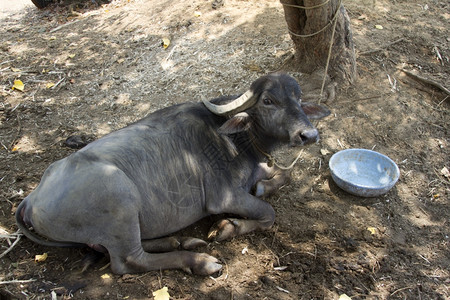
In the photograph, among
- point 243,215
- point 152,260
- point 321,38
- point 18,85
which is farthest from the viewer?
point 18,85

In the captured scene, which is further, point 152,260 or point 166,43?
point 166,43

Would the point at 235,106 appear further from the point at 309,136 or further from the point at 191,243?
the point at 191,243

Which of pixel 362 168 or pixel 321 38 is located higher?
pixel 321 38

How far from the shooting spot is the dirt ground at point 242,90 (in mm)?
3334

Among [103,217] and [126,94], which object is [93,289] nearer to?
[103,217]

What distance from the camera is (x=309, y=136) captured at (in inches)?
133

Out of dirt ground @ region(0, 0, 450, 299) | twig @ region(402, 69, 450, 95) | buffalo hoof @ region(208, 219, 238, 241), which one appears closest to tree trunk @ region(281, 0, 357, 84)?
dirt ground @ region(0, 0, 450, 299)

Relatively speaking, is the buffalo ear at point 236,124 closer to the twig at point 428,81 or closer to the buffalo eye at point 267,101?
the buffalo eye at point 267,101

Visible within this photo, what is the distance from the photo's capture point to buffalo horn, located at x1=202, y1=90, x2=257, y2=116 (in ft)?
12.2

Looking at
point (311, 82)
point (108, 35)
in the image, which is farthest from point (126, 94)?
point (311, 82)

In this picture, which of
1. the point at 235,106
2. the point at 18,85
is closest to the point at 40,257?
the point at 235,106

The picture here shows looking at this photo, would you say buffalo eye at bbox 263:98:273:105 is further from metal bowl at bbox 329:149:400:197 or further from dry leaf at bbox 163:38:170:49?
dry leaf at bbox 163:38:170:49

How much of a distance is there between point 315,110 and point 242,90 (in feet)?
5.94

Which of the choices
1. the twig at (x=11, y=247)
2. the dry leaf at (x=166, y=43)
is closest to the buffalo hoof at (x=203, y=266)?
the twig at (x=11, y=247)
